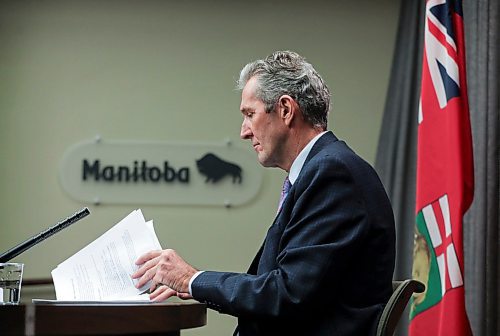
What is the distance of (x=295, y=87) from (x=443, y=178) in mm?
1164

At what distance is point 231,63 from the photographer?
4.51m

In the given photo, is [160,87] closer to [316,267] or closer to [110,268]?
[110,268]

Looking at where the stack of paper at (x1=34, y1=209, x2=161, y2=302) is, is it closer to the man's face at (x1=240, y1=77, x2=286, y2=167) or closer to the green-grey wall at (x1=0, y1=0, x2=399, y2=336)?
the man's face at (x1=240, y1=77, x2=286, y2=167)

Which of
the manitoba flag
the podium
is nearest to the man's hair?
the podium

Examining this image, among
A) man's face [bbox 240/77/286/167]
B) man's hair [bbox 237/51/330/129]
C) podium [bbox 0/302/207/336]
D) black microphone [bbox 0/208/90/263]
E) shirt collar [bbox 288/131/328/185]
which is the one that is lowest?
podium [bbox 0/302/207/336]

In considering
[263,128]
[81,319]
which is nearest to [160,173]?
[263,128]

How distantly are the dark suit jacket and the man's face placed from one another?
23 cm

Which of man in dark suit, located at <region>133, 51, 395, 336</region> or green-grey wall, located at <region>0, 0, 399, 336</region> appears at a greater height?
green-grey wall, located at <region>0, 0, 399, 336</region>

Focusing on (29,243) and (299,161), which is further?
(299,161)

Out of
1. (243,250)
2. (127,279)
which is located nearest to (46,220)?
(243,250)

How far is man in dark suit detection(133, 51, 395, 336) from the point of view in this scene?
5.93 ft

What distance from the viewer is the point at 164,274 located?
1.92m

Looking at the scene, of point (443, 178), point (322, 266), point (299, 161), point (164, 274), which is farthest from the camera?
point (443, 178)

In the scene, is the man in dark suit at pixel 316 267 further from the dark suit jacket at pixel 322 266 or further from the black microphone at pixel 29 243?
the black microphone at pixel 29 243
